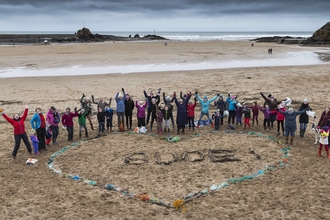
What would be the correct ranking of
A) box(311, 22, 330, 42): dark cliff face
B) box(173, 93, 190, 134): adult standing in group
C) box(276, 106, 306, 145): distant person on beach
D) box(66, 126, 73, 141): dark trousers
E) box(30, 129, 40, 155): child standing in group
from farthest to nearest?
1. box(311, 22, 330, 42): dark cliff face
2. box(173, 93, 190, 134): adult standing in group
3. box(66, 126, 73, 141): dark trousers
4. box(276, 106, 306, 145): distant person on beach
5. box(30, 129, 40, 155): child standing in group

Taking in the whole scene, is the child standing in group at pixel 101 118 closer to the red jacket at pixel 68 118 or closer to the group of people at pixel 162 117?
the group of people at pixel 162 117

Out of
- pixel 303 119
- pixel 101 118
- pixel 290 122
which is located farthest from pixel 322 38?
pixel 101 118

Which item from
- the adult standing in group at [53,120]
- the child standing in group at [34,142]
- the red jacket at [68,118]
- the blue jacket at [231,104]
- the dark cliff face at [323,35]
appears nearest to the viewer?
the child standing in group at [34,142]

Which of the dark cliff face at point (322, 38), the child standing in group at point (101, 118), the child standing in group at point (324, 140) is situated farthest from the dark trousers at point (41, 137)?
the dark cliff face at point (322, 38)

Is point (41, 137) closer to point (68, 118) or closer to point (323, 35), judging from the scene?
point (68, 118)

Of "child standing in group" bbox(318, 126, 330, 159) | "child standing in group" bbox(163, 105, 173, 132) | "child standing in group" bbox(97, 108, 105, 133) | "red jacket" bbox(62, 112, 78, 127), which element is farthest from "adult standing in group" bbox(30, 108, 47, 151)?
"child standing in group" bbox(318, 126, 330, 159)

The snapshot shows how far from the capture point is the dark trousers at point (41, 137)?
38.5 ft

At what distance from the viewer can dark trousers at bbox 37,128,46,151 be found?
1173cm

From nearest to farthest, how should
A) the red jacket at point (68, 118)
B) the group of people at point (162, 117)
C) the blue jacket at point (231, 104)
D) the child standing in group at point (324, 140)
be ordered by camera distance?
1. the child standing in group at point (324, 140)
2. the group of people at point (162, 117)
3. the red jacket at point (68, 118)
4. the blue jacket at point (231, 104)

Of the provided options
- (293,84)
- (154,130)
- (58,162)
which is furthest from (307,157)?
(293,84)

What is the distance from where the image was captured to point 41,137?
11.8 m

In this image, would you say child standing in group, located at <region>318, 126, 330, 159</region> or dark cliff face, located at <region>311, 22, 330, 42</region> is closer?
child standing in group, located at <region>318, 126, 330, 159</region>

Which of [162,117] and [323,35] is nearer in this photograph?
[162,117]

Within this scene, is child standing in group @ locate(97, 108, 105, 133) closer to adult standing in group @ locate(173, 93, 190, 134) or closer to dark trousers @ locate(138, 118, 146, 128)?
dark trousers @ locate(138, 118, 146, 128)
